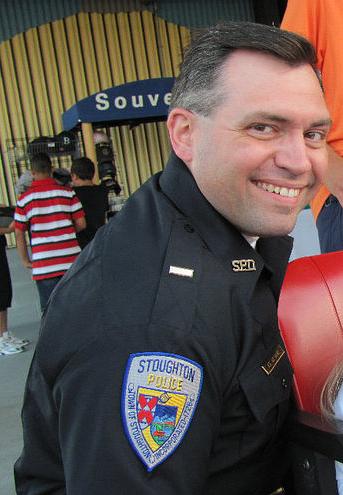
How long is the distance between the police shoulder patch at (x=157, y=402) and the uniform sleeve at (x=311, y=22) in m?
1.02

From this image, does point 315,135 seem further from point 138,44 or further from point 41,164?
point 138,44

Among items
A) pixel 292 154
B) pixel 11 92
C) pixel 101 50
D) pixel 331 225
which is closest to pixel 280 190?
pixel 292 154

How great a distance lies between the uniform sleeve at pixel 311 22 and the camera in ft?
4.69

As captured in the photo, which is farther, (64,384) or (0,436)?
(0,436)

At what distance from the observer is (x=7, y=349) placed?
405cm

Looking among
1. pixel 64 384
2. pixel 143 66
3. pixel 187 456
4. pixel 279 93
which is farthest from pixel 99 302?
pixel 143 66

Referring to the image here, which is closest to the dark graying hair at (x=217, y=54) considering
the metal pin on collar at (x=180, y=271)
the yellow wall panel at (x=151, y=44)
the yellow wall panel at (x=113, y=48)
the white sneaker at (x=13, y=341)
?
the metal pin on collar at (x=180, y=271)

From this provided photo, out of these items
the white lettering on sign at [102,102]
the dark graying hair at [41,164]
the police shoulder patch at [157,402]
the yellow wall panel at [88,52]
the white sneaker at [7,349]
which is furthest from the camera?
the yellow wall panel at [88,52]

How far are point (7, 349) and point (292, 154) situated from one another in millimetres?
3597

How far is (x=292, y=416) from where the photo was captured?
1.00 meters

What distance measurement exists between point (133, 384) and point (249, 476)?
345mm

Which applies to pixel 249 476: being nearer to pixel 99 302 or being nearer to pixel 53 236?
pixel 99 302

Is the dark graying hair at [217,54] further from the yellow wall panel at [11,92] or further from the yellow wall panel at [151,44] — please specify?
the yellow wall panel at [151,44]

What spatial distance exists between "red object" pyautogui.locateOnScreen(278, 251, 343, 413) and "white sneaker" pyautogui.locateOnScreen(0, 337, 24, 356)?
323cm
